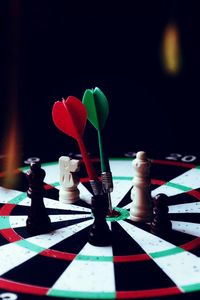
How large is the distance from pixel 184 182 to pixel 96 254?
81 centimetres

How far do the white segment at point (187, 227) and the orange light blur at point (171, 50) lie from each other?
160cm

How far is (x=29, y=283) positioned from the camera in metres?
1.33

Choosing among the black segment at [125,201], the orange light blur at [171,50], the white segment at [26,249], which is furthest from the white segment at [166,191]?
the orange light blur at [171,50]

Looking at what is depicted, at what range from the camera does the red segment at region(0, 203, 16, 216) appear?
6.06 ft

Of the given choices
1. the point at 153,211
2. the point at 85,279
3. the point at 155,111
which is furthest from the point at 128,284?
the point at 155,111

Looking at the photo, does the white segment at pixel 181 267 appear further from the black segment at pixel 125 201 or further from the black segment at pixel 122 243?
the black segment at pixel 125 201

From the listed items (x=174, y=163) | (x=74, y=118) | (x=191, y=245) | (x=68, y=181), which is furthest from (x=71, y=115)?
(x=174, y=163)

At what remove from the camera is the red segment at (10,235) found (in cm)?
161

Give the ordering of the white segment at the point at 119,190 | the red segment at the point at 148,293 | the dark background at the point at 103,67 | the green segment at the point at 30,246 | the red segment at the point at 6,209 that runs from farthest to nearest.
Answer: the dark background at the point at 103,67
the white segment at the point at 119,190
the red segment at the point at 6,209
the green segment at the point at 30,246
the red segment at the point at 148,293

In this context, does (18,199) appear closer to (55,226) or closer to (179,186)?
(55,226)

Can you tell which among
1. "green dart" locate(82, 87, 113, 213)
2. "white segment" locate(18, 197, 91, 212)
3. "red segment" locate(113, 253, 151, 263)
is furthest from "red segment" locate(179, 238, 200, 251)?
"white segment" locate(18, 197, 91, 212)

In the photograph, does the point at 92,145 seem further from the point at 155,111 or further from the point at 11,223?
the point at 11,223

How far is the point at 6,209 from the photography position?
74.3 inches

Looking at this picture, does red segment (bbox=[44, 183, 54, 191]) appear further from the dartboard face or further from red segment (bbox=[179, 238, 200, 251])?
red segment (bbox=[179, 238, 200, 251])
